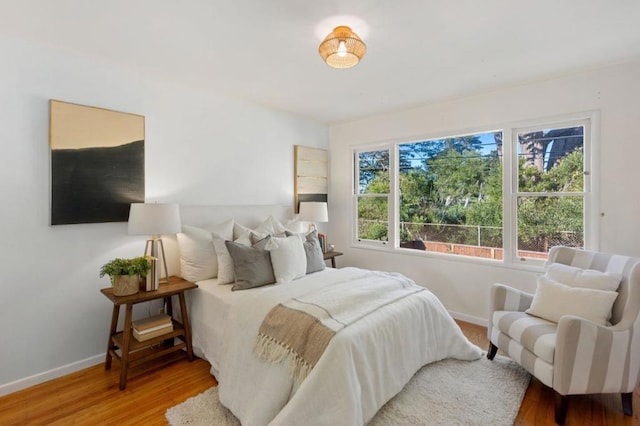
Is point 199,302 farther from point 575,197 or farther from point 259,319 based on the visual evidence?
point 575,197

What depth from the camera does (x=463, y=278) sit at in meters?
3.44

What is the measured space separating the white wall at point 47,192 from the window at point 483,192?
2.16 metres

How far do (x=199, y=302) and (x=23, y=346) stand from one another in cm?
Result: 119

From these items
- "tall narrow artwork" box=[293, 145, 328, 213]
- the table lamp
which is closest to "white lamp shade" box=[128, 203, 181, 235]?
the table lamp

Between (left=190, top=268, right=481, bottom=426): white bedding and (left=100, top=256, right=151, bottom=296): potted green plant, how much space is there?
486 millimetres

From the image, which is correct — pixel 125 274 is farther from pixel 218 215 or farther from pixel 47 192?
pixel 218 215

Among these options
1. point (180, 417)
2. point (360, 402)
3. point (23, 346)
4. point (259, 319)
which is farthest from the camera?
point (23, 346)

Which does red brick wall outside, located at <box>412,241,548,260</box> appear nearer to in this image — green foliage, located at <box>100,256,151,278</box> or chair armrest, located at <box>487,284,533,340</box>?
chair armrest, located at <box>487,284,533,340</box>

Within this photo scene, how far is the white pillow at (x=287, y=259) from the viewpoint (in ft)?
8.84

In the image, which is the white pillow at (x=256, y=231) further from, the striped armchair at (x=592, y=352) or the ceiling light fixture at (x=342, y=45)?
the striped armchair at (x=592, y=352)

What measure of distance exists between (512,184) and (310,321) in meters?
2.57

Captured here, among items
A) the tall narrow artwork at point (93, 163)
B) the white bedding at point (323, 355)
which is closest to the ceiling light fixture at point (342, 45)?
the white bedding at point (323, 355)

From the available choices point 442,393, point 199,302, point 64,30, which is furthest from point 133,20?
point 442,393

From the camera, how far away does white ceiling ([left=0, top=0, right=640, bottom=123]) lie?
72.0 inches
